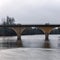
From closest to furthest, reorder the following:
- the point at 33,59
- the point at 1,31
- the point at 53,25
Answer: the point at 33,59
the point at 53,25
the point at 1,31

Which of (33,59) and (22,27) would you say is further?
(22,27)

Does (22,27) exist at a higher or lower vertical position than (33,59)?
higher

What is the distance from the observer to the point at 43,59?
2784cm

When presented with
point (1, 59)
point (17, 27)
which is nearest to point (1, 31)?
point (17, 27)

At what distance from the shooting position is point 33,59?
1091 inches

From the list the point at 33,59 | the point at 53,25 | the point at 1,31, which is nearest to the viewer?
the point at 33,59

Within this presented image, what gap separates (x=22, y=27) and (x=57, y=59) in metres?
60.3

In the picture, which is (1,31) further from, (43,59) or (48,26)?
(43,59)

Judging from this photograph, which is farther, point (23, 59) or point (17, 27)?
point (17, 27)

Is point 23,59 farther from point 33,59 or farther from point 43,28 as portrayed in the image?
point 43,28

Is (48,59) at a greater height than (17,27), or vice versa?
(17,27)

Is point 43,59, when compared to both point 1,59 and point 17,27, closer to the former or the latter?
point 1,59

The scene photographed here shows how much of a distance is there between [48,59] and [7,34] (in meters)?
129

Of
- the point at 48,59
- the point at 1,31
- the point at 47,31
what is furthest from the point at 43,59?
the point at 1,31
